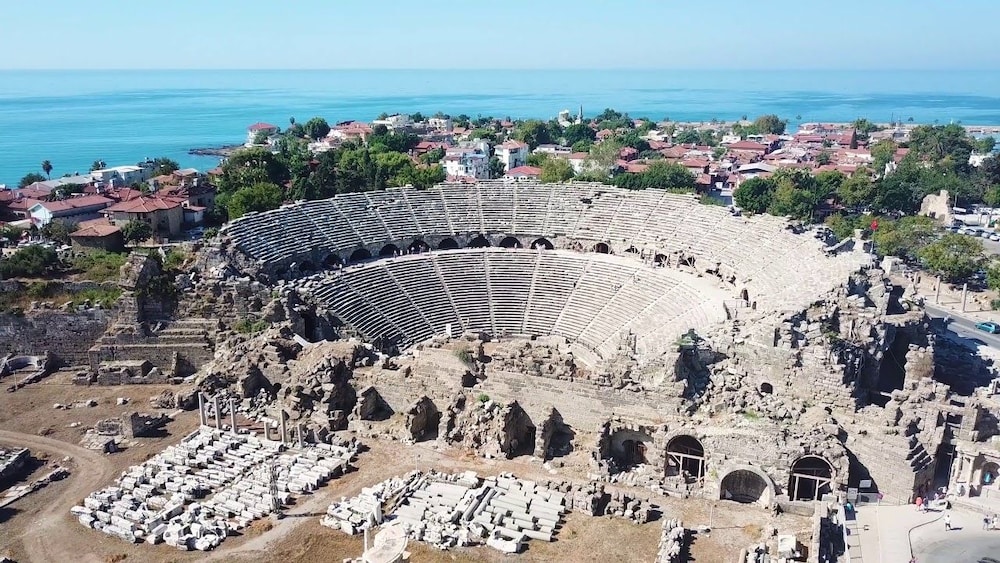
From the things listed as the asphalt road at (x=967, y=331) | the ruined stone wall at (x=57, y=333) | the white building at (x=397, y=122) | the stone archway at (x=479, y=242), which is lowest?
the asphalt road at (x=967, y=331)

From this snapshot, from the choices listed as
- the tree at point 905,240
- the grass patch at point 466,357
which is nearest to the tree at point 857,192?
the tree at point 905,240

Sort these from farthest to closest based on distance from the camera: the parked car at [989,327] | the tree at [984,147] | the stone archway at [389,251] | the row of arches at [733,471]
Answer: the tree at [984,147] → the stone archway at [389,251] → the parked car at [989,327] → the row of arches at [733,471]

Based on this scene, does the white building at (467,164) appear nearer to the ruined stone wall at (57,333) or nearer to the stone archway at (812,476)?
the ruined stone wall at (57,333)

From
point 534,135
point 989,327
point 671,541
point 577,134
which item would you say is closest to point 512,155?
point 534,135

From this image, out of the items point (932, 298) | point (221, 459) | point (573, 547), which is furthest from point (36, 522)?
point (932, 298)

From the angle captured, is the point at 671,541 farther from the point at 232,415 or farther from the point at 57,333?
the point at 57,333

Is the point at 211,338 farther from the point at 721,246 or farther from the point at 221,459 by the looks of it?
the point at 721,246

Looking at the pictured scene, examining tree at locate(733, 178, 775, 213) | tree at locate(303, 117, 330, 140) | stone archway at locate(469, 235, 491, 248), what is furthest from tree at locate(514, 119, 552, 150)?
stone archway at locate(469, 235, 491, 248)

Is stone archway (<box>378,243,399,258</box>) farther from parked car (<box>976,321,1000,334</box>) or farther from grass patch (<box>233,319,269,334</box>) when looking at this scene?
parked car (<box>976,321,1000,334</box>)
